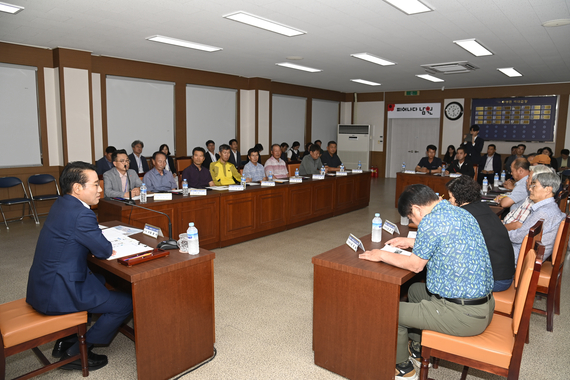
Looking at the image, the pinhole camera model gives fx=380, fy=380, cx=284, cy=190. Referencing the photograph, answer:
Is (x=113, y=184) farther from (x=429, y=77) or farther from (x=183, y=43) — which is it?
(x=429, y=77)

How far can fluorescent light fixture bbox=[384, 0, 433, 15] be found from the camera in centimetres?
A: 418

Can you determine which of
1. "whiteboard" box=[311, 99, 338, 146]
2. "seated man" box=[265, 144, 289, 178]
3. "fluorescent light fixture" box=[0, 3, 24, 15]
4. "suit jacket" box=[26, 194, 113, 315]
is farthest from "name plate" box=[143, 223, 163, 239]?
"whiteboard" box=[311, 99, 338, 146]

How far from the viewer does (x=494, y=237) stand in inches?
102

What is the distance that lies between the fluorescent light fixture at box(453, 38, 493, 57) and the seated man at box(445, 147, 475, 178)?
1890 mm

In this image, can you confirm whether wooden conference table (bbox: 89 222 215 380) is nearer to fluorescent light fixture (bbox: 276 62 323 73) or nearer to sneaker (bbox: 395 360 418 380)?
sneaker (bbox: 395 360 418 380)

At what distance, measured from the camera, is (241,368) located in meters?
2.62

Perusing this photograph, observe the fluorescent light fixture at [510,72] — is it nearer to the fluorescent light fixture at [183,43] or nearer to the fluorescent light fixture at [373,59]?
the fluorescent light fixture at [373,59]

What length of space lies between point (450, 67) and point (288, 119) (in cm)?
493

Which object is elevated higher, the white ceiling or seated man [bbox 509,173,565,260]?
the white ceiling

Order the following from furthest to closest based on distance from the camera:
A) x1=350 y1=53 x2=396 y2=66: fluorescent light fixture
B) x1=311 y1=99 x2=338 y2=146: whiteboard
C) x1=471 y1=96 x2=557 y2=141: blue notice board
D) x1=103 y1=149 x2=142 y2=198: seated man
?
x1=311 y1=99 x2=338 y2=146: whiteboard < x1=471 y1=96 x2=557 y2=141: blue notice board < x1=350 y1=53 x2=396 y2=66: fluorescent light fixture < x1=103 y1=149 x2=142 y2=198: seated man

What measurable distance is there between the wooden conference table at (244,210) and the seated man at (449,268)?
9.91 ft

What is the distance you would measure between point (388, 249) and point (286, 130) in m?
9.19

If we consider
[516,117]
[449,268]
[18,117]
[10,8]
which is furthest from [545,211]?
[516,117]

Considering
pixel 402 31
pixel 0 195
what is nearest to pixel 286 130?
pixel 402 31
